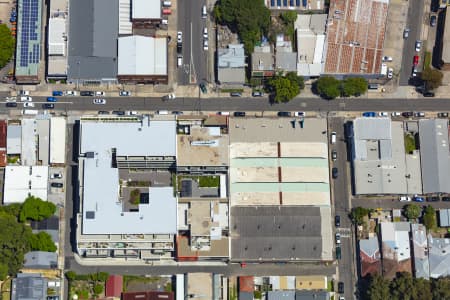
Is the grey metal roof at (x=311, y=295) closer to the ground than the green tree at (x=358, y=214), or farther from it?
closer to the ground

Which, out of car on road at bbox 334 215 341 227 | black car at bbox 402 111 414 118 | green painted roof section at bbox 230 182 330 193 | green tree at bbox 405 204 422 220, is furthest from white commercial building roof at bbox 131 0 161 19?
green tree at bbox 405 204 422 220

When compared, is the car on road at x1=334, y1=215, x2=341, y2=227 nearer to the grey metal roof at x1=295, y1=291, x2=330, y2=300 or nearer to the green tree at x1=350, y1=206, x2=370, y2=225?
the green tree at x1=350, y1=206, x2=370, y2=225

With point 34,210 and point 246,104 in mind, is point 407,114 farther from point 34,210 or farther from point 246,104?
point 34,210

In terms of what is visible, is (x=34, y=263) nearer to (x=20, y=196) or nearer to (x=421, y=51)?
(x=20, y=196)

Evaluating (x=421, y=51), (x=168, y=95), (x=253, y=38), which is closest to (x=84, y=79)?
(x=168, y=95)

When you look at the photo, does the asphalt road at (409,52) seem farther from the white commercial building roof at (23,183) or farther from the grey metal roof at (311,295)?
the white commercial building roof at (23,183)

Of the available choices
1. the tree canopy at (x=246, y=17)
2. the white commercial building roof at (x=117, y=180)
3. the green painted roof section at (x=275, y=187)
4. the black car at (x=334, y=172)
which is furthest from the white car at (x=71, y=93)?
the black car at (x=334, y=172)

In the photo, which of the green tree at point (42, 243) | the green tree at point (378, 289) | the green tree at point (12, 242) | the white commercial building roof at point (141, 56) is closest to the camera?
the green tree at point (12, 242)
